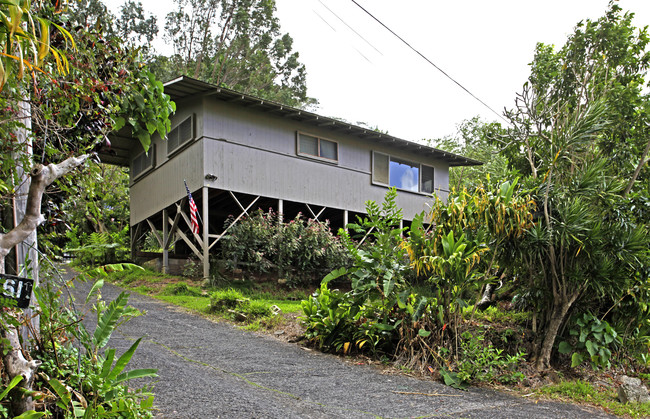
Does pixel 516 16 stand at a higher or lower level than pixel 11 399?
higher

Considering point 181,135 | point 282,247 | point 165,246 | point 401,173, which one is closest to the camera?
point 282,247

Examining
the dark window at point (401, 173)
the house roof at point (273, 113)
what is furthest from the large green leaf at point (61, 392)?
the dark window at point (401, 173)

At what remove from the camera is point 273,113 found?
47.5 feet

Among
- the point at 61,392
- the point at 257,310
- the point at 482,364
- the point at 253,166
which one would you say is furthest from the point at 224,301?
the point at 61,392

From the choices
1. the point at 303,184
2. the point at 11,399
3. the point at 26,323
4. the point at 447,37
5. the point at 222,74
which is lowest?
the point at 11,399

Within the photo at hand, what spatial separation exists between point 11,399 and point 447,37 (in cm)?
680

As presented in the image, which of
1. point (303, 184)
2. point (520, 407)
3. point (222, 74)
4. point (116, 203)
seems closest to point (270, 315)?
point (520, 407)

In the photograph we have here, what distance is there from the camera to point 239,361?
5.85m

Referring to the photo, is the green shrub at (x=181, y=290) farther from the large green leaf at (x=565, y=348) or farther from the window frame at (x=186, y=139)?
the large green leaf at (x=565, y=348)

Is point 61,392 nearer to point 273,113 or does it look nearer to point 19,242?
point 19,242

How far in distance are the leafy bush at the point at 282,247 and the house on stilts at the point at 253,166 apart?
0.48m

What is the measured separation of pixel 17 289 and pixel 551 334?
19.2ft

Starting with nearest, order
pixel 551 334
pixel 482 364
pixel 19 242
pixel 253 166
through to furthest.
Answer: pixel 19 242 → pixel 482 364 → pixel 551 334 → pixel 253 166

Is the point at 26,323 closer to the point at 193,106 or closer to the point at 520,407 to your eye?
the point at 520,407
